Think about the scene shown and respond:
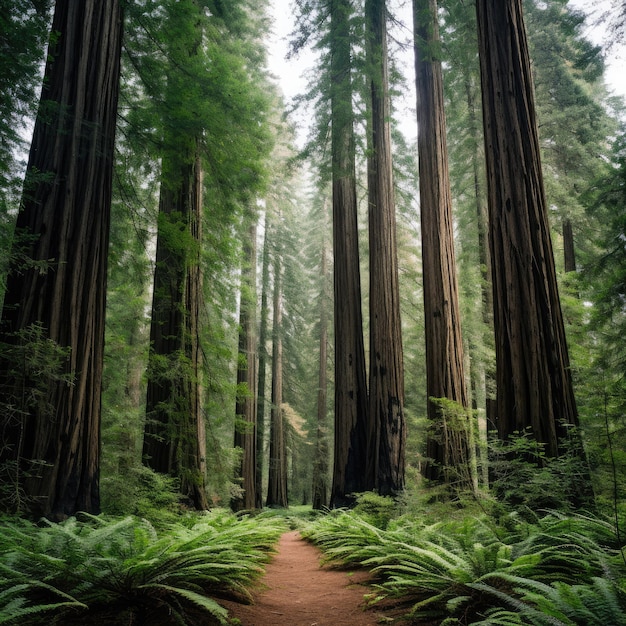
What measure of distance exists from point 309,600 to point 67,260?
4.39 m

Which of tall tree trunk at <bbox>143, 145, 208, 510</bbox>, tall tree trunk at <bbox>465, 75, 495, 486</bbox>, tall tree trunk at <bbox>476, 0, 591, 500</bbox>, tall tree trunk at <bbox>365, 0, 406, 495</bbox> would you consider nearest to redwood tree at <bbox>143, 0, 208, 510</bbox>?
tall tree trunk at <bbox>143, 145, 208, 510</bbox>

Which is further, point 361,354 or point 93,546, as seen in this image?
point 361,354

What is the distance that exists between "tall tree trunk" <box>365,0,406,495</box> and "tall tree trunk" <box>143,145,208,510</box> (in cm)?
349

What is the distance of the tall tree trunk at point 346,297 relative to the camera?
9.30 meters

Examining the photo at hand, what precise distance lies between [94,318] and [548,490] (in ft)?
17.2

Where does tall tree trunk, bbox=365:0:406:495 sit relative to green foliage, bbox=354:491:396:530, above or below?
above

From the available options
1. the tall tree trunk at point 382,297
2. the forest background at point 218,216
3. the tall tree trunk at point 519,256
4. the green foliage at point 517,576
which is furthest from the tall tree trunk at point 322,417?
the green foliage at point 517,576

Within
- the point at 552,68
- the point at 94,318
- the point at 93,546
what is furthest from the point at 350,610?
the point at 552,68

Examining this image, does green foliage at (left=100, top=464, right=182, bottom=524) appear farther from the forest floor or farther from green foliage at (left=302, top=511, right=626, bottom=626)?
green foliage at (left=302, top=511, right=626, bottom=626)

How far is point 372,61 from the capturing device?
969 cm

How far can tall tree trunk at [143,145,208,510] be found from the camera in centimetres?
732

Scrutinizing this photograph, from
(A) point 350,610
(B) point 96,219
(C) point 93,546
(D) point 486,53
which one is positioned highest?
(D) point 486,53

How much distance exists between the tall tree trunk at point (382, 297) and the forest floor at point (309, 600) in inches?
127

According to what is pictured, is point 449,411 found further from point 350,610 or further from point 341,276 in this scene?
point 341,276
